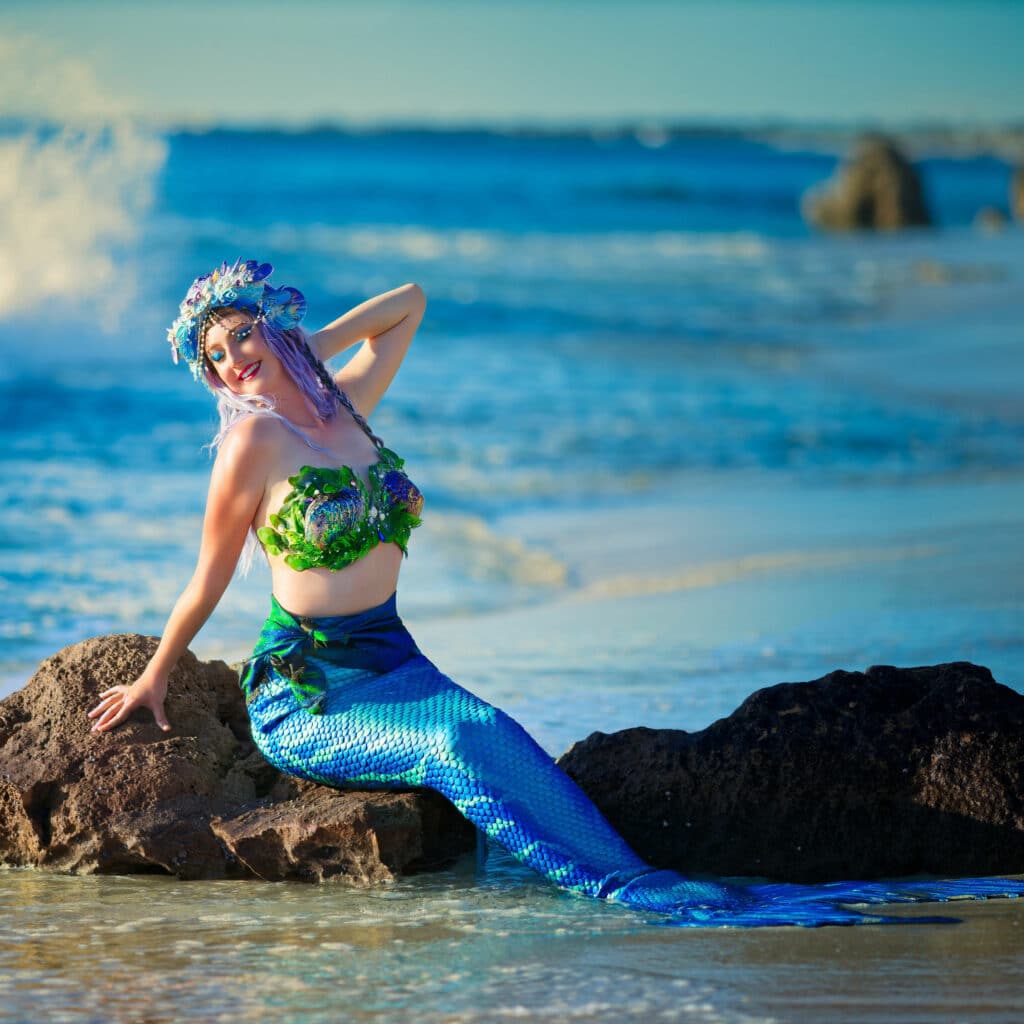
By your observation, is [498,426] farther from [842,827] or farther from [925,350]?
[842,827]

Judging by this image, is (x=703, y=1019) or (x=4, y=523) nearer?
(x=703, y=1019)

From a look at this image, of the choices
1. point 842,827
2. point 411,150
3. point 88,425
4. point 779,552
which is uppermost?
point 411,150

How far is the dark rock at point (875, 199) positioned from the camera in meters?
44.3

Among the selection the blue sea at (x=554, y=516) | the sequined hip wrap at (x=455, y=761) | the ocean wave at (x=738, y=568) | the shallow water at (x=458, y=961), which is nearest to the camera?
the shallow water at (x=458, y=961)

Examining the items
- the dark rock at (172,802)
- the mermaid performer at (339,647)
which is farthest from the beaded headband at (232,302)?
the dark rock at (172,802)

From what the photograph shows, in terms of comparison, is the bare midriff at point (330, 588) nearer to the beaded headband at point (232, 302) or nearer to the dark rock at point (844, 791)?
the beaded headband at point (232, 302)

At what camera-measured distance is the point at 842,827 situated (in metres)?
4.21

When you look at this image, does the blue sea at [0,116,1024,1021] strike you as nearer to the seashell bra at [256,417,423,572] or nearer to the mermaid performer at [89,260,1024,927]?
the mermaid performer at [89,260,1024,927]

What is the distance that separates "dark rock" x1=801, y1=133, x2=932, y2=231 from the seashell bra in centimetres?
4183

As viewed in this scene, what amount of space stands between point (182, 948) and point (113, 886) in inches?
24.3

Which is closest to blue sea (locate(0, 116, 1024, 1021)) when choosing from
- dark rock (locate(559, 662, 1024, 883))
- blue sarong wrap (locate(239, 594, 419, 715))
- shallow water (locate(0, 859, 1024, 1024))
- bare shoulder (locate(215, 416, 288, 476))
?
shallow water (locate(0, 859, 1024, 1024))

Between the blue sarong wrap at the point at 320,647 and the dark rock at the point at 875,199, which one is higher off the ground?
the dark rock at the point at 875,199

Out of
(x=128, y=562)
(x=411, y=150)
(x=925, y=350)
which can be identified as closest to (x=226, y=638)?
(x=128, y=562)

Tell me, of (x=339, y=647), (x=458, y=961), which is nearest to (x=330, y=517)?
(x=339, y=647)
